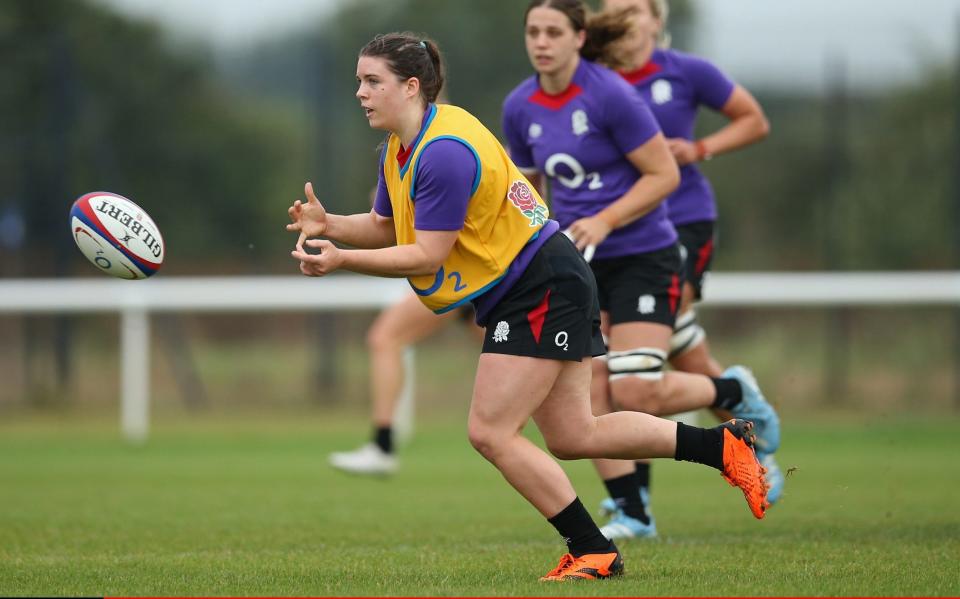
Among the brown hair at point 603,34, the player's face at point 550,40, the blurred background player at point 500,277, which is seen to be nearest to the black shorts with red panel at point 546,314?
the blurred background player at point 500,277

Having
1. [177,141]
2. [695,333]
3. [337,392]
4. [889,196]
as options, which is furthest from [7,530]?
[889,196]

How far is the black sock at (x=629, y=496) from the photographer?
5781mm

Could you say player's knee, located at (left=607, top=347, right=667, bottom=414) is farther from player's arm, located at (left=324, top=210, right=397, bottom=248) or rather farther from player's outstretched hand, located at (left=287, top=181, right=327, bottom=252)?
player's outstretched hand, located at (left=287, top=181, right=327, bottom=252)

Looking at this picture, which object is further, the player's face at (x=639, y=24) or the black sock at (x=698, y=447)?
the player's face at (x=639, y=24)

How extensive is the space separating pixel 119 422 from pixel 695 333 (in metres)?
7.30

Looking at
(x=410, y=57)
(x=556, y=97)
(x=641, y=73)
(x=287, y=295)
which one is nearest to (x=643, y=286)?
(x=556, y=97)

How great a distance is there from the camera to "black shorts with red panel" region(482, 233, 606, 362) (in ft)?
14.5

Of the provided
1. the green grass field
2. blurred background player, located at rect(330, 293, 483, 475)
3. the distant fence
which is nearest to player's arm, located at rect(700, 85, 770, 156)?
the green grass field

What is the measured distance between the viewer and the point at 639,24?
623cm

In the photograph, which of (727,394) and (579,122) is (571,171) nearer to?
(579,122)

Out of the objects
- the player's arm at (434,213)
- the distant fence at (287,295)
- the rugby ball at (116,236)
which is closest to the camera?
the player's arm at (434,213)

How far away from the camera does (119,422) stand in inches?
486

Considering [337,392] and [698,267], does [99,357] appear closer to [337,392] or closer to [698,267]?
[337,392]

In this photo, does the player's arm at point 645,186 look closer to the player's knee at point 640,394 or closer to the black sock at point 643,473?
the player's knee at point 640,394
